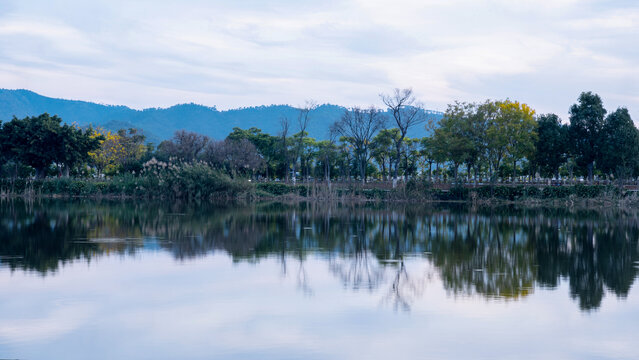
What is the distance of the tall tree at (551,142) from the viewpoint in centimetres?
4988

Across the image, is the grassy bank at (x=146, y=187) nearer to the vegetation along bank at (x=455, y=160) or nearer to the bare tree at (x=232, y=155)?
the vegetation along bank at (x=455, y=160)

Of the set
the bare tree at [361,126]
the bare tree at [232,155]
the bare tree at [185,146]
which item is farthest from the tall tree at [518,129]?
the bare tree at [185,146]

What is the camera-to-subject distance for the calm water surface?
833 cm

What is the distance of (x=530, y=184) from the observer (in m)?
50.1

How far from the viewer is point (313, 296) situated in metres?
11.4

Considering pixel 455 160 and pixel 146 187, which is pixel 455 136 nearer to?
pixel 455 160

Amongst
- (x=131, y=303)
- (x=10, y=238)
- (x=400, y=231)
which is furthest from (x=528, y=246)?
(x=10, y=238)

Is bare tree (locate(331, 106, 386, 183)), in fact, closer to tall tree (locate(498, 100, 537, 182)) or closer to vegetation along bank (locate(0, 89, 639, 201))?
vegetation along bank (locate(0, 89, 639, 201))

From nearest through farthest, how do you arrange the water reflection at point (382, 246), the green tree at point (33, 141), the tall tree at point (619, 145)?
the water reflection at point (382, 246) → the tall tree at point (619, 145) → the green tree at point (33, 141)

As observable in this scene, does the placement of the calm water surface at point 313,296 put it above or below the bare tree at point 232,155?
below

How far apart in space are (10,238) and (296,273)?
996 cm

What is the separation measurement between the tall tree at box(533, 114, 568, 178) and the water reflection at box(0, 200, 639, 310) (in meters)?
21.5

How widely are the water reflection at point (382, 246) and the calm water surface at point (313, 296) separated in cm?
8

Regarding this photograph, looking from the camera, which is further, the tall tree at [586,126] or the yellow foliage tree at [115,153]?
the yellow foliage tree at [115,153]
